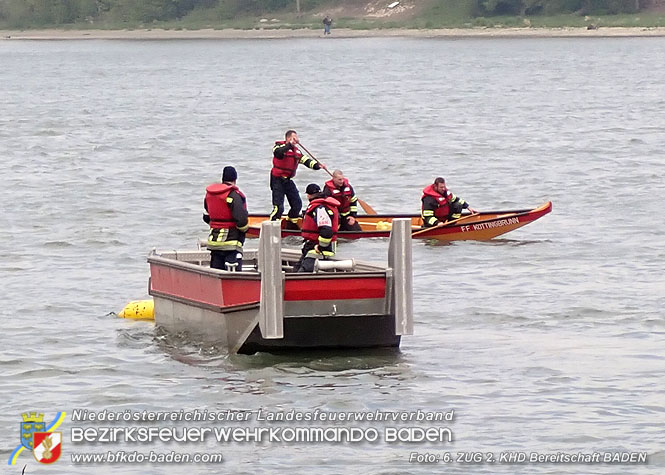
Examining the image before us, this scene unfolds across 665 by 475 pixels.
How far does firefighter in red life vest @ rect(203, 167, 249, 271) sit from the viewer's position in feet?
47.2

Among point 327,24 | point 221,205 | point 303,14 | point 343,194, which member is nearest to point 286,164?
point 343,194

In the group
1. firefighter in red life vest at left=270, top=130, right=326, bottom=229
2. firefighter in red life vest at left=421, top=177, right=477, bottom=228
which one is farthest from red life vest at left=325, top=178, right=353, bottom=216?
firefighter in red life vest at left=421, top=177, right=477, bottom=228

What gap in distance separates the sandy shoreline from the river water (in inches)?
1556

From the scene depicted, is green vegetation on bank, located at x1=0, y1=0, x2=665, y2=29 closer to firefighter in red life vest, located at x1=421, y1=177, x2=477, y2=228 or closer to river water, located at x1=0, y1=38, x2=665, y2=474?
river water, located at x1=0, y1=38, x2=665, y2=474

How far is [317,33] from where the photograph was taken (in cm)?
10600

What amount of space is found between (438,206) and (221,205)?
7.81 meters

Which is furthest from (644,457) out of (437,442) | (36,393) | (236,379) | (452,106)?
(452,106)

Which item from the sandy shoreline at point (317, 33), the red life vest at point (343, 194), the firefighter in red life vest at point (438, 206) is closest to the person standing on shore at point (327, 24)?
the sandy shoreline at point (317, 33)

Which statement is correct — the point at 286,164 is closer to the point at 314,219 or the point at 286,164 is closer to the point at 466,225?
the point at 466,225

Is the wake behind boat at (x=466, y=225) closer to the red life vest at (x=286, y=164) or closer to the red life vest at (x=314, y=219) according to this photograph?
the red life vest at (x=286, y=164)

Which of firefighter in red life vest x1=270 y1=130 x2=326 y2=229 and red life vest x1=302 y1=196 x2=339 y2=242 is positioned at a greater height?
red life vest x1=302 y1=196 x2=339 y2=242

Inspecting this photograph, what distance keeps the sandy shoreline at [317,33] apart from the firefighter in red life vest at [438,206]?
241ft

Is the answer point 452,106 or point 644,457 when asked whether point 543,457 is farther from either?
point 452,106

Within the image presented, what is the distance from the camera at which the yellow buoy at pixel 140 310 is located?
1647cm
